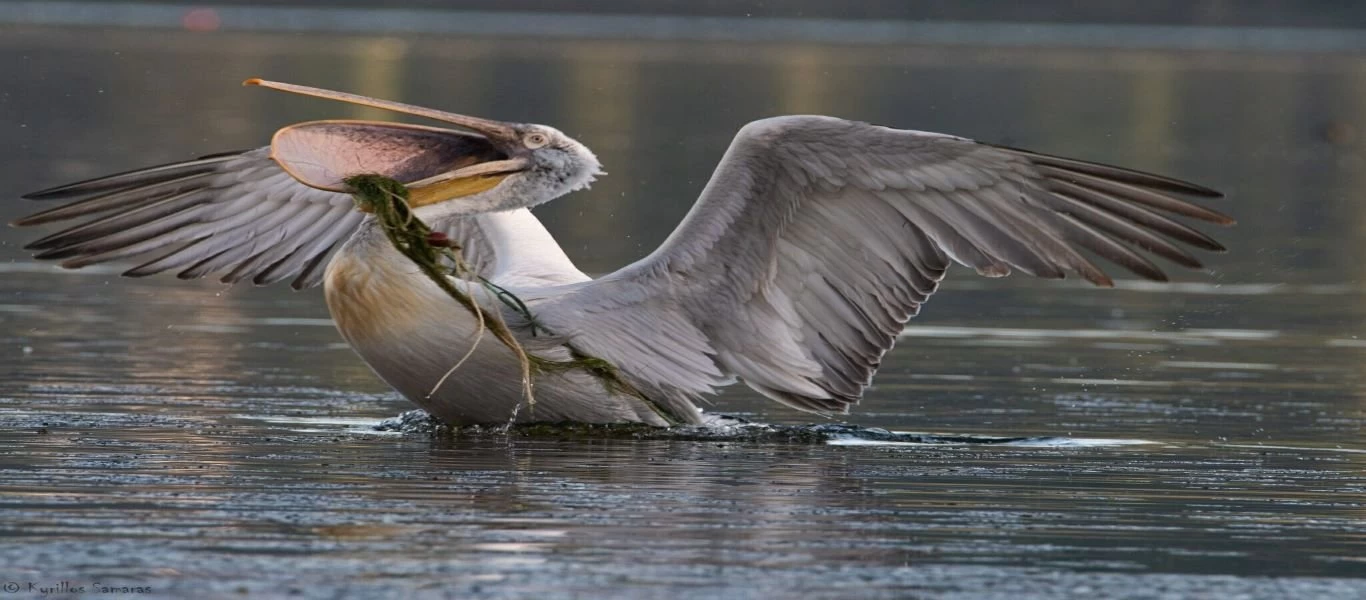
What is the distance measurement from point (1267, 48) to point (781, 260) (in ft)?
237

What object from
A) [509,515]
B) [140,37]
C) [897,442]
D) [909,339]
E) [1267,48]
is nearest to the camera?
[509,515]

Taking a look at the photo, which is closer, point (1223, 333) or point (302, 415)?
point (302, 415)

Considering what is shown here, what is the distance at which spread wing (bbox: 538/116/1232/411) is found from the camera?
373 inches

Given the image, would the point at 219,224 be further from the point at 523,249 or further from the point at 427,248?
the point at 427,248

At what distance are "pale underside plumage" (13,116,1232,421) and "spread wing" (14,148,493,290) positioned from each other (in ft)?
1.59

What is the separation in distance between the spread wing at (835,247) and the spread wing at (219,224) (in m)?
1.49

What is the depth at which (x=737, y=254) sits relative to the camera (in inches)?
383

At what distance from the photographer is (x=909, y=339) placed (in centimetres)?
1317

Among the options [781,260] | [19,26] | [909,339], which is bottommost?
[19,26]

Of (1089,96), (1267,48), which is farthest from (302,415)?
(1267,48)

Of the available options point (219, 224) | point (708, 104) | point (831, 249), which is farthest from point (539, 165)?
point (708, 104)

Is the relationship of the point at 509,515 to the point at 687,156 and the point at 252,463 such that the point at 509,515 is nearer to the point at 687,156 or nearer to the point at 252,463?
the point at 252,463

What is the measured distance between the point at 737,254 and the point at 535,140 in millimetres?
1019

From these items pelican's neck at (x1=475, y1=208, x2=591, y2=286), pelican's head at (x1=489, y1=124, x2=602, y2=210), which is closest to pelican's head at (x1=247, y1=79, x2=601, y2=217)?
pelican's head at (x1=489, y1=124, x2=602, y2=210)
